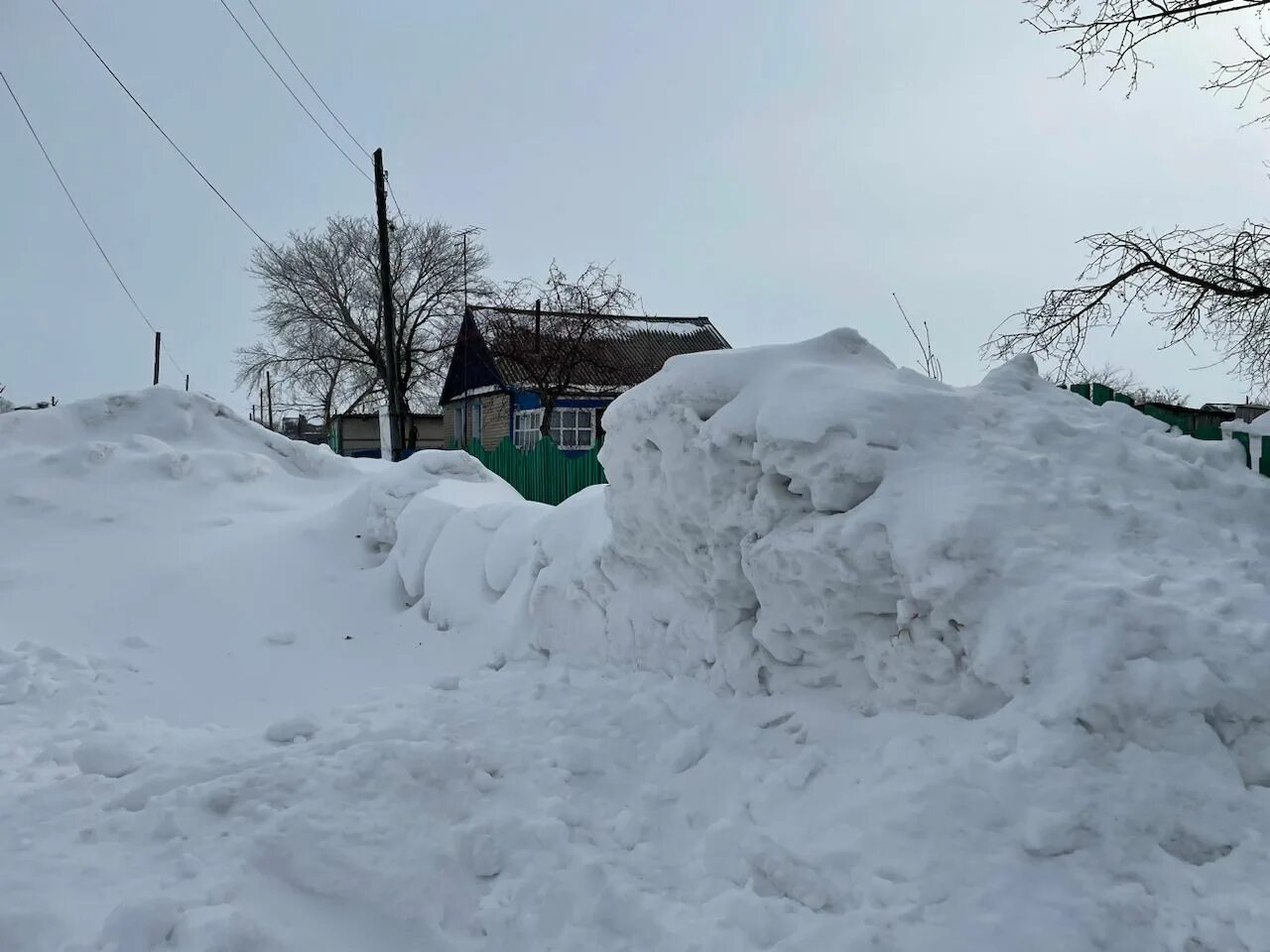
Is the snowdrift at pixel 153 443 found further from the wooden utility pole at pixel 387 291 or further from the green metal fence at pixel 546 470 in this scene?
the wooden utility pole at pixel 387 291

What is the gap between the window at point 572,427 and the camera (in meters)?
24.3

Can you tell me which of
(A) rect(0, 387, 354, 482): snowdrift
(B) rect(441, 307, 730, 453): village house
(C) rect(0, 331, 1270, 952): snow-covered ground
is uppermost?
(B) rect(441, 307, 730, 453): village house

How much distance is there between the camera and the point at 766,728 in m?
3.48

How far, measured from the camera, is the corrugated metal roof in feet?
70.7

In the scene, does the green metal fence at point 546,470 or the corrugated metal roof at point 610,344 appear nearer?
the green metal fence at point 546,470

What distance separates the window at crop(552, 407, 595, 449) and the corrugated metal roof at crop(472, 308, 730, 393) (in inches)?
58.6

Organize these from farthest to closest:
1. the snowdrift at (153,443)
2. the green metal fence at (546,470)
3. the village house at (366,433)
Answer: the village house at (366,433)
the green metal fence at (546,470)
the snowdrift at (153,443)

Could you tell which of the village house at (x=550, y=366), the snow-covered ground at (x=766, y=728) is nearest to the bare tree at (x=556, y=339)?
the village house at (x=550, y=366)

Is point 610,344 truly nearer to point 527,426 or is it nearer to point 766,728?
point 527,426

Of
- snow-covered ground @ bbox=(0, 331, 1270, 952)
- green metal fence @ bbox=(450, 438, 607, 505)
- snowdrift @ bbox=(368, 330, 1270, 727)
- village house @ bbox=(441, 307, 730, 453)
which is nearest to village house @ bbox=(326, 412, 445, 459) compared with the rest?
village house @ bbox=(441, 307, 730, 453)

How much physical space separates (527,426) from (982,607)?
2264 cm

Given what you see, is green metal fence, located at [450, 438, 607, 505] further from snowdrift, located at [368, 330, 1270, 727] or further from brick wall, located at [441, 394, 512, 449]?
brick wall, located at [441, 394, 512, 449]

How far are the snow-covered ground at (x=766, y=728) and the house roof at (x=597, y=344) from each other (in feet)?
54.9

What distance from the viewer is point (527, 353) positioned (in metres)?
21.3
